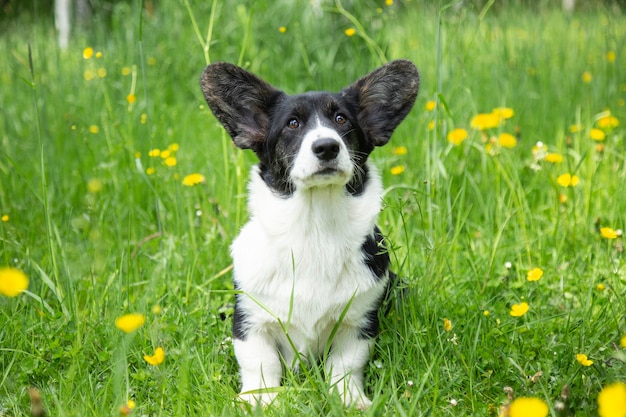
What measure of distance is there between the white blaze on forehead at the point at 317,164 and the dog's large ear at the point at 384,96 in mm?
353

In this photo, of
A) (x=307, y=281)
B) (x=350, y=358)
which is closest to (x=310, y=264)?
(x=307, y=281)

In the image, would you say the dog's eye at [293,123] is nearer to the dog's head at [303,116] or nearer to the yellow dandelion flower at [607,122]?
the dog's head at [303,116]

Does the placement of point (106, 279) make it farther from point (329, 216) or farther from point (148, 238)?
point (329, 216)

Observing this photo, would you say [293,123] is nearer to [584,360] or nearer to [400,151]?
[584,360]

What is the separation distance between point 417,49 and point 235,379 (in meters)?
3.60

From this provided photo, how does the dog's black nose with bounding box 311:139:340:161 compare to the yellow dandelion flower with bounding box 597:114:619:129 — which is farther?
the yellow dandelion flower with bounding box 597:114:619:129

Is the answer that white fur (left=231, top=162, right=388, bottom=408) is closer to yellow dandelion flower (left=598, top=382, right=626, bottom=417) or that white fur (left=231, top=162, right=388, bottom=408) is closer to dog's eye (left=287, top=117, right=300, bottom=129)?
dog's eye (left=287, top=117, right=300, bottom=129)

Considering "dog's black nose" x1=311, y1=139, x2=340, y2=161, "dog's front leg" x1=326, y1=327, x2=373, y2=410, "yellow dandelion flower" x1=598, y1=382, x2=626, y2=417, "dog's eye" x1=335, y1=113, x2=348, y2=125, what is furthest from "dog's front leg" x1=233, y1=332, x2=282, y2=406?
"yellow dandelion flower" x1=598, y1=382, x2=626, y2=417

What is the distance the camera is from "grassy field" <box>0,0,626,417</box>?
2.13 metres

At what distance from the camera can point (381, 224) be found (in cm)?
328

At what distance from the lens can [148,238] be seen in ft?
10.3

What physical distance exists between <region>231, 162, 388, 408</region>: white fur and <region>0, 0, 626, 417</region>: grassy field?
112 mm

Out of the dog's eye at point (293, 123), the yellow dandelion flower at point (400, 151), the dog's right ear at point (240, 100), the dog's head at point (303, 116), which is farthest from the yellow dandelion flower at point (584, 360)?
the yellow dandelion flower at point (400, 151)

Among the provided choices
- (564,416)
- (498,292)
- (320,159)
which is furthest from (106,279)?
(564,416)
